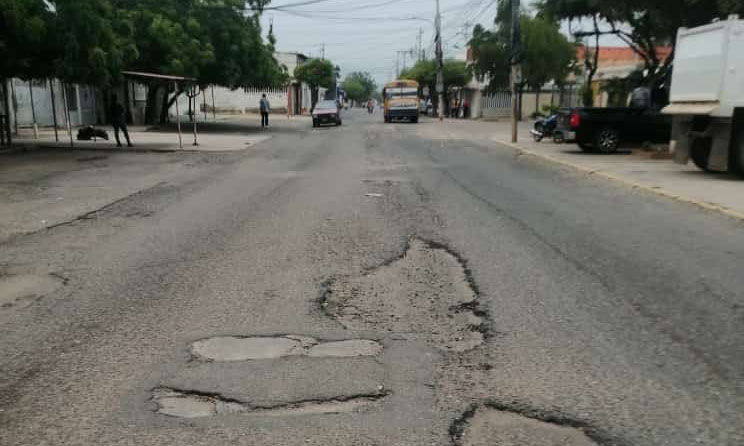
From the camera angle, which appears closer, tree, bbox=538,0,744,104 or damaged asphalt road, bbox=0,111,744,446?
damaged asphalt road, bbox=0,111,744,446

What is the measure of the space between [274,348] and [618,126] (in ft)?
53.5

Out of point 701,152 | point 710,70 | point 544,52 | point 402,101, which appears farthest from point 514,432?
point 544,52

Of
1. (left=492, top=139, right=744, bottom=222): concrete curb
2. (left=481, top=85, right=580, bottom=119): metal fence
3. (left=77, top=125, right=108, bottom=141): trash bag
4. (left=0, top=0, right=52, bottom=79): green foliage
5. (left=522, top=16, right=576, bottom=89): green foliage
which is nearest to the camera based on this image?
(left=492, top=139, right=744, bottom=222): concrete curb

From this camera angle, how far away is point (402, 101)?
43.4 meters

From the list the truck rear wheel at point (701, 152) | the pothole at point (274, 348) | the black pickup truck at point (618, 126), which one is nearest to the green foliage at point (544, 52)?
the black pickup truck at point (618, 126)

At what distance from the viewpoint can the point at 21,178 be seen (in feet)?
44.3

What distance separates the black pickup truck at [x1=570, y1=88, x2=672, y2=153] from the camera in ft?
59.8

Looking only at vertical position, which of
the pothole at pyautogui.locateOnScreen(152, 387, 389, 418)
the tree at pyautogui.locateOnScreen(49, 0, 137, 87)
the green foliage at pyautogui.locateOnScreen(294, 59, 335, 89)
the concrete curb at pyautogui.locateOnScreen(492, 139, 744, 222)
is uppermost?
the green foliage at pyautogui.locateOnScreen(294, 59, 335, 89)

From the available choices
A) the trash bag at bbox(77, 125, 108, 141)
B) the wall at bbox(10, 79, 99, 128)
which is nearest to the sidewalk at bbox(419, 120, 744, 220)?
the trash bag at bbox(77, 125, 108, 141)

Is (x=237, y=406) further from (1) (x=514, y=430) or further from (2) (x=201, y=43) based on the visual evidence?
(2) (x=201, y=43)

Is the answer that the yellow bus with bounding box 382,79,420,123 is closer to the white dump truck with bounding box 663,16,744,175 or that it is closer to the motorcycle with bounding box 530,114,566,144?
the motorcycle with bounding box 530,114,566,144

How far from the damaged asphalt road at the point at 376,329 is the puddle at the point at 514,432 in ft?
0.03

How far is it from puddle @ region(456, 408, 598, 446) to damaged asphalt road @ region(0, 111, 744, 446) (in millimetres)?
10

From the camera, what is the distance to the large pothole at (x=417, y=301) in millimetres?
4614
